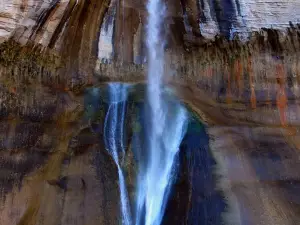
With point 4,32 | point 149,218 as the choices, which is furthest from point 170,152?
point 4,32

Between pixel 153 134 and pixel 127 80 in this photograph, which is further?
pixel 127 80

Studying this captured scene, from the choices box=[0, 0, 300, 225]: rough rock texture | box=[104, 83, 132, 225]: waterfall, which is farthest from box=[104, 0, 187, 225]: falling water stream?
box=[0, 0, 300, 225]: rough rock texture

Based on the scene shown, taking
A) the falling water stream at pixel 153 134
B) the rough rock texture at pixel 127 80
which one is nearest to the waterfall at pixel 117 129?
the falling water stream at pixel 153 134

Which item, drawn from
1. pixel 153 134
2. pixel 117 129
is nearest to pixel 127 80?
pixel 117 129

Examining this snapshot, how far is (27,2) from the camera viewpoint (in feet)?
25.4

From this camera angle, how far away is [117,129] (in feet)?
23.7

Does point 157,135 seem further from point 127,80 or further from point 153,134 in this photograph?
point 127,80

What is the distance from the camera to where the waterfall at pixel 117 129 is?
251 inches

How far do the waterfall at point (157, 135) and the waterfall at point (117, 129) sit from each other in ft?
0.76

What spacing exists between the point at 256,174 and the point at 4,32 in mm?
5171

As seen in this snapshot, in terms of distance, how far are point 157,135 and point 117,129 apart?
73cm

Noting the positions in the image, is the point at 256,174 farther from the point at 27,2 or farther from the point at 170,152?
the point at 27,2

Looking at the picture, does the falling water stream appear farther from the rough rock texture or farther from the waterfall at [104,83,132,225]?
the rough rock texture

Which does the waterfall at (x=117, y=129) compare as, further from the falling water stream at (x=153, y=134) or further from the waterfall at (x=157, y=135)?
the waterfall at (x=157, y=135)
